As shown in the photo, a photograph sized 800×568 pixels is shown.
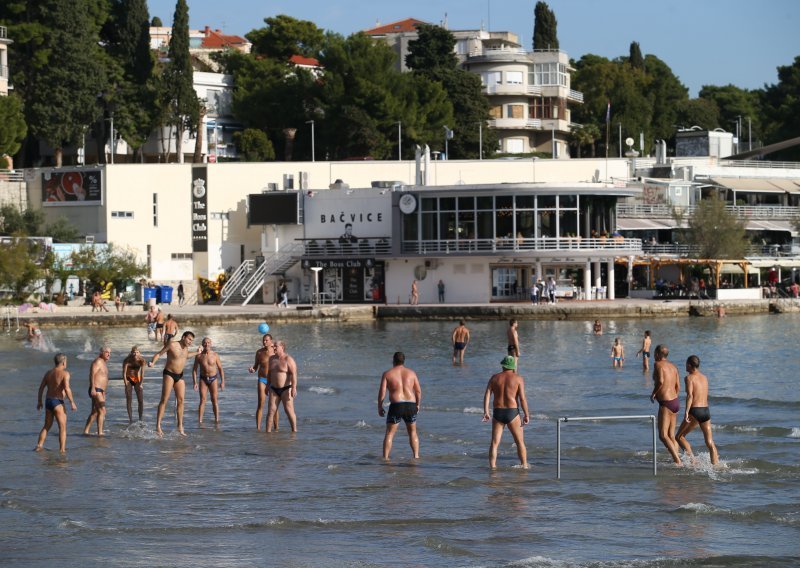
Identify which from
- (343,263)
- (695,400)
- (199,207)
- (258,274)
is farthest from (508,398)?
(199,207)

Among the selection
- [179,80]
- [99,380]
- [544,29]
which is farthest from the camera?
[544,29]

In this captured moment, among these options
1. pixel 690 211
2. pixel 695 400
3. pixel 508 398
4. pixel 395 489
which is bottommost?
pixel 395 489

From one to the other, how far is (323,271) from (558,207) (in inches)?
479

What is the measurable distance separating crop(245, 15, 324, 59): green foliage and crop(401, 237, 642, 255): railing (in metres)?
38.9

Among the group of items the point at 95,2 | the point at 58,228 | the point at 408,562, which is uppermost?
the point at 95,2

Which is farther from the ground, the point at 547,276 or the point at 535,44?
the point at 535,44

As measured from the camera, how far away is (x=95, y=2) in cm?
8144

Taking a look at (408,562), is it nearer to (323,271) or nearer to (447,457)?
(447,457)

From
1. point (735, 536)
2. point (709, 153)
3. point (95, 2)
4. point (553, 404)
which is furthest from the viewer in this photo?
point (709, 153)

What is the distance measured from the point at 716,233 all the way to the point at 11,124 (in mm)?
37806

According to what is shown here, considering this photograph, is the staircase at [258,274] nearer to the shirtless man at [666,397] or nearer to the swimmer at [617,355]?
the swimmer at [617,355]

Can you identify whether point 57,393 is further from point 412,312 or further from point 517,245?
point 517,245

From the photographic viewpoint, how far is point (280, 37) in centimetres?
9994

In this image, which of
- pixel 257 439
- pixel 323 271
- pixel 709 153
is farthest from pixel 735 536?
pixel 709 153
